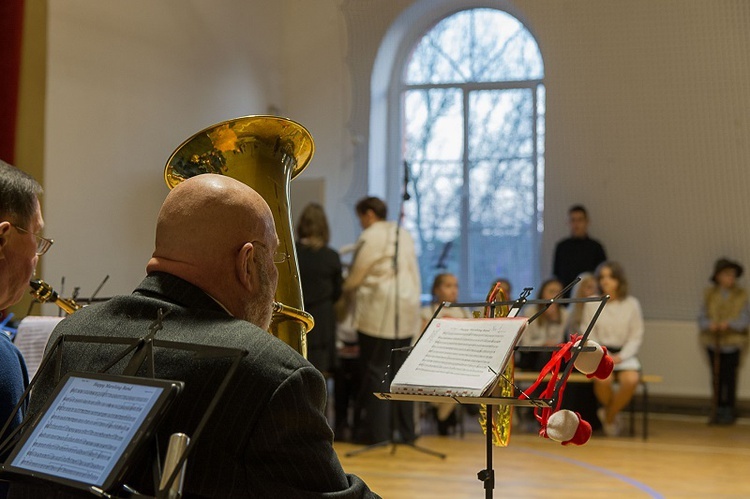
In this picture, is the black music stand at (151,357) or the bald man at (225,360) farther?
the bald man at (225,360)

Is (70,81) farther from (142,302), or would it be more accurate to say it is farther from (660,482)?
(142,302)

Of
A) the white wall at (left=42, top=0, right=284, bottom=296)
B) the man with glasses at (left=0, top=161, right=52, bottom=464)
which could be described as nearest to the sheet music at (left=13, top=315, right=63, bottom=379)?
the man with glasses at (left=0, top=161, right=52, bottom=464)

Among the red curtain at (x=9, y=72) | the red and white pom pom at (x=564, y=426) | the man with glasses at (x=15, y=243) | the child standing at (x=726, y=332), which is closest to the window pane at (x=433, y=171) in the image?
the child standing at (x=726, y=332)

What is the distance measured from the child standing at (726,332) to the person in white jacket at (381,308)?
121 inches

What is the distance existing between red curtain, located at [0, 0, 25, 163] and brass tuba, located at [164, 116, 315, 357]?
3.30 m

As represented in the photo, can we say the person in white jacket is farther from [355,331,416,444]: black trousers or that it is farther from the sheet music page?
the sheet music page

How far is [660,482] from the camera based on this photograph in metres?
5.07

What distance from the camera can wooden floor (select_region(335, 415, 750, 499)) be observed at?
4.80m

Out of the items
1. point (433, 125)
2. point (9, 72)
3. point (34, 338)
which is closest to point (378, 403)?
point (9, 72)

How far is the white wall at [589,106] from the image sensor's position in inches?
298

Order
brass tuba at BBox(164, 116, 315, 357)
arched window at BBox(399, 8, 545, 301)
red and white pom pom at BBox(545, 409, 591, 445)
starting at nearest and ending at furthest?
red and white pom pom at BBox(545, 409, 591, 445)
brass tuba at BBox(164, 116, 315, 357)
arched window at BBox(399, 8, 545, 301)

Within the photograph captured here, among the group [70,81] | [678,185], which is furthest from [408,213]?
[70,81]

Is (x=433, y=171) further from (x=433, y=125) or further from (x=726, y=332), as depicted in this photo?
(x=726, y=332)

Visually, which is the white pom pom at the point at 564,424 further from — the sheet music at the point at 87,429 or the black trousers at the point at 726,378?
the black trousers at the point at 726,378
